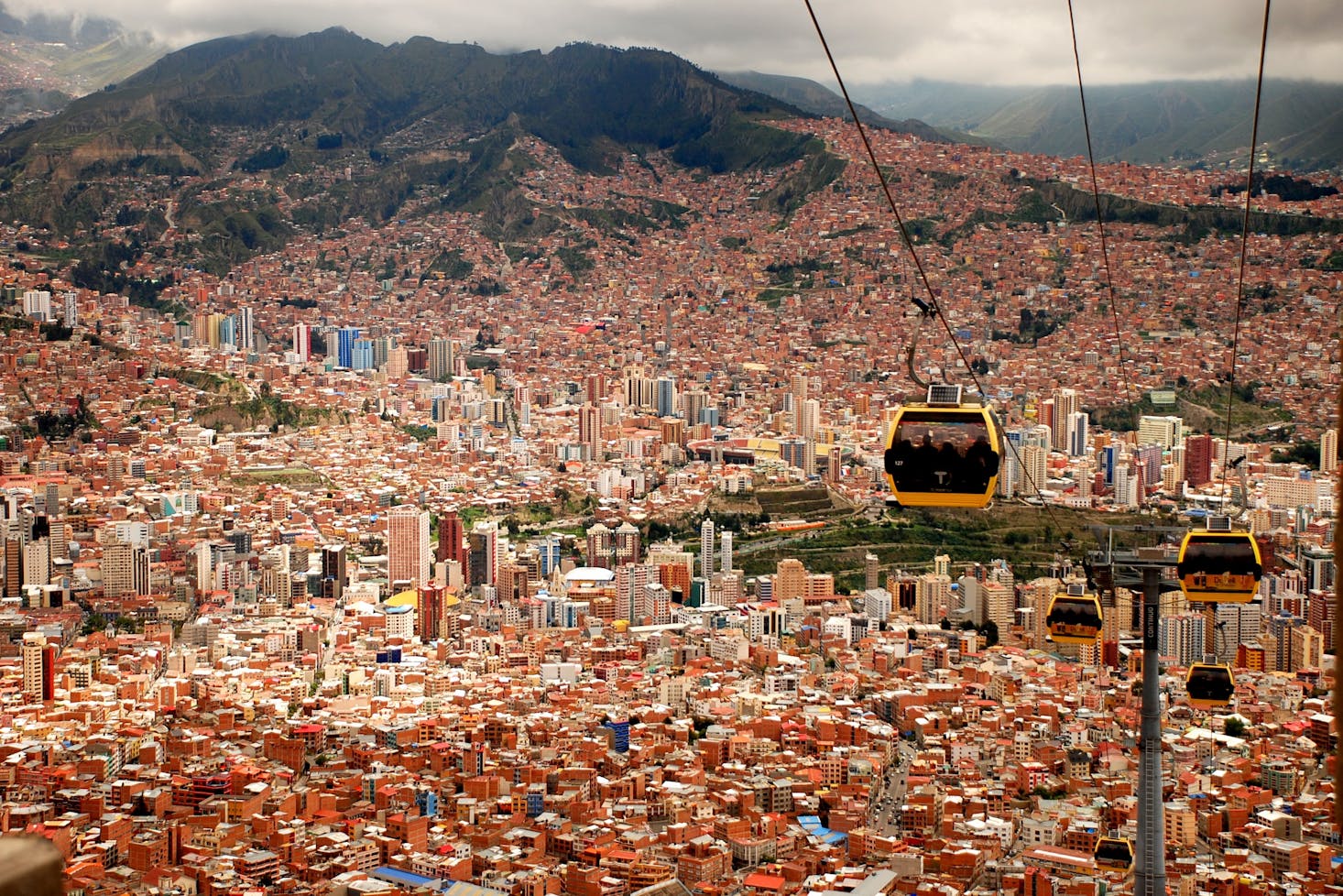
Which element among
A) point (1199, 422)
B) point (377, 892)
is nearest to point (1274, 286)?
point (1199, 422)

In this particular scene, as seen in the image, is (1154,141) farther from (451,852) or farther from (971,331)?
(451,852)

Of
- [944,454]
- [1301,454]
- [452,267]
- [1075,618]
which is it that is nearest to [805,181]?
[452,267]

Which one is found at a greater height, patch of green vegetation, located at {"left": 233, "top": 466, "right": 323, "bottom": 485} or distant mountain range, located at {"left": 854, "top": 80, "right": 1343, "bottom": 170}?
distant mountain range, located at {"left": 854, "top": 80, "right": 1343, "bottom": 170}

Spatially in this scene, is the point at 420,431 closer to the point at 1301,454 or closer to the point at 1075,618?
the point at 1301,454

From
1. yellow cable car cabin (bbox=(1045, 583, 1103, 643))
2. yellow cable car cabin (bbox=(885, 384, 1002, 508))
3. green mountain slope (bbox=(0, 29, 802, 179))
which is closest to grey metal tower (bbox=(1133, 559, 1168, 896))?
yellow cable car cabin (bbox=(1045, 583, 1103, 643))

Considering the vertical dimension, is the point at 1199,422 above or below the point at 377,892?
above

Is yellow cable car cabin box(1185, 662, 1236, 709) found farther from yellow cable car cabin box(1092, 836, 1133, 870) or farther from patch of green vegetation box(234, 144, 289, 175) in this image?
patch of green vegetation box(234, 144, 289, 175)

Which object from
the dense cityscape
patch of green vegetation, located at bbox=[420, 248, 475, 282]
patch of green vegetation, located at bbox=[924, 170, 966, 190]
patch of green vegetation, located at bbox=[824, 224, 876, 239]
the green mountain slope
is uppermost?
the green mountain slope
